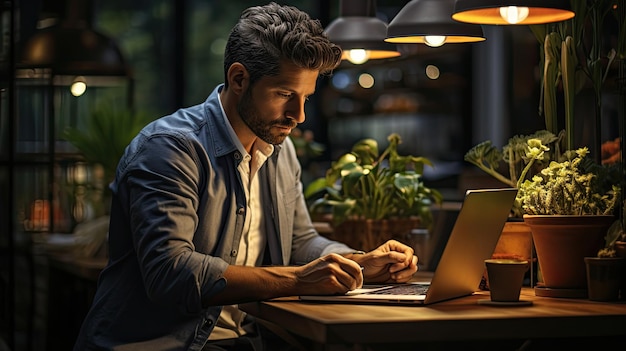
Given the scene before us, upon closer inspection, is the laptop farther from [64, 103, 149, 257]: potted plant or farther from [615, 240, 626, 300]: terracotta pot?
[64, 103, 149, 257]: potted plant

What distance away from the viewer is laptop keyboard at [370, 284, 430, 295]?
240cm

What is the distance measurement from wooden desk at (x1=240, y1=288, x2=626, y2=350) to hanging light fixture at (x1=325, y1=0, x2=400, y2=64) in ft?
4.70

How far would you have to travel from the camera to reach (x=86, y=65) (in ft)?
21.3

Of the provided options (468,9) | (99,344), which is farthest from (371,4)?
(99,344)

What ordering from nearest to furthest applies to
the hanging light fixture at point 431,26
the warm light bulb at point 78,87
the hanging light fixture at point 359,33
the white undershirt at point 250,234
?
1. the white undershirt at point 250,234
2. the hanging light fixture at point 431,26
3. the hanging light fixture at point 359,33
4. the warm light bulb at point 78,87

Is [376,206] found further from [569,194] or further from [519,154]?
[569,194]

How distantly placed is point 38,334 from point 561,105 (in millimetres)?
3359

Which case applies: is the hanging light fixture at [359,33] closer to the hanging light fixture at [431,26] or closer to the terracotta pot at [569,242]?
the hanging light fixture at [431,26]

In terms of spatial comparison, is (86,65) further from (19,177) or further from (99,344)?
Answer: (99,344)

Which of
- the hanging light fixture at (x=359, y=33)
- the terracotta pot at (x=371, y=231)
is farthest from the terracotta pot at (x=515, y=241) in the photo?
the hanging light fixture at (x=359, y=33)

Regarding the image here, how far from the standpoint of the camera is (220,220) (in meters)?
2.63

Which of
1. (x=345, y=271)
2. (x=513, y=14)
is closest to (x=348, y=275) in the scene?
(x=345, y=271)

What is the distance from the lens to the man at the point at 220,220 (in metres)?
2.29

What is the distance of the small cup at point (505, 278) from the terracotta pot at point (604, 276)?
19cm
